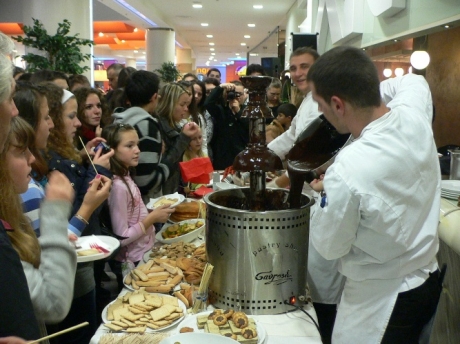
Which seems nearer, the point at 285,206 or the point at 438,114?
the point at 285,206

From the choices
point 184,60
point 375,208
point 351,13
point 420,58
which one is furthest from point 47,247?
point 184,60

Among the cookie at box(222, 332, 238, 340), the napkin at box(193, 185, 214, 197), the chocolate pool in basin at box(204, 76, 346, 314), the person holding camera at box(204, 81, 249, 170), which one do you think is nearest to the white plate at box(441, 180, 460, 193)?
the chocolate pool in basin at box(204, 76, 346, 314)

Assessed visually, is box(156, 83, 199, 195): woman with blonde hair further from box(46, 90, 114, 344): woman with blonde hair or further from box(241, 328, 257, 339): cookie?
box(241, 328, 257, 339): cookie

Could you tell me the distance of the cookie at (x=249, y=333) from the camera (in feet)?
4.67

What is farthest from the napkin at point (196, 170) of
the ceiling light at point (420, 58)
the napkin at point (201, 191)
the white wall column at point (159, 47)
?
the white wall column at point (159, 47)

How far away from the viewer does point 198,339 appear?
4.48ft

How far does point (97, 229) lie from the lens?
2.24 m

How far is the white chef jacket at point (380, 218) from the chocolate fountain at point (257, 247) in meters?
0.12

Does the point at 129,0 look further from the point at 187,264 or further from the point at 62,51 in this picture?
the point at 187,264

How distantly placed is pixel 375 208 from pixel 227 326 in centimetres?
56

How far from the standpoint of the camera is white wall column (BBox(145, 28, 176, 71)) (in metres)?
15.3

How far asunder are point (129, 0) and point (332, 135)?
9.53 m

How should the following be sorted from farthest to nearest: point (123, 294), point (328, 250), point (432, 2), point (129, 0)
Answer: point (129, 0)
point (432, 2)
point (123, 294)
point (328, 250)

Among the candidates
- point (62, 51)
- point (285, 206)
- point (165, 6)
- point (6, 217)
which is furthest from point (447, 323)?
Answer: point (165, 6)
